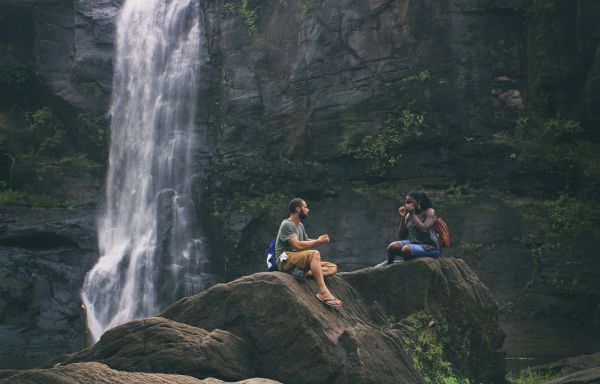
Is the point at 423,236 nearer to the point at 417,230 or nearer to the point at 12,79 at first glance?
the point at 417,230

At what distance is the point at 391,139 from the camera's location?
70.1 feet

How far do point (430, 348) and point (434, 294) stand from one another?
913 millimetres

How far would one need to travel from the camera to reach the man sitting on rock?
10.4 metres

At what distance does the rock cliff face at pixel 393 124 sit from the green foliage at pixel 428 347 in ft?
21.9

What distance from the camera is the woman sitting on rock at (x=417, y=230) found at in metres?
12.0

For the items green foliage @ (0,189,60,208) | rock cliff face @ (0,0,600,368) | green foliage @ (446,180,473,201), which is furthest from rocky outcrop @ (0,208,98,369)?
green foliage @ (446,180,473,201)

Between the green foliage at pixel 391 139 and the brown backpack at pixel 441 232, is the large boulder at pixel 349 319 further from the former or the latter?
the green foliage at pixel 391 139

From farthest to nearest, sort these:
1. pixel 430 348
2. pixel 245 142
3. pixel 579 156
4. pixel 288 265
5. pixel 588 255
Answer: pixel 245 142 < pixel 579 156 < pixel 588 255 < pixel 430 348 < pixel 288 265

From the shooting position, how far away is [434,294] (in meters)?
12.1

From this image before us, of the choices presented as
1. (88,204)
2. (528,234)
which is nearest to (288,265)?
(528,234)

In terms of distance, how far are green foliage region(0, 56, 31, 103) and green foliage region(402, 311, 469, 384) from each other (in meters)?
18.0

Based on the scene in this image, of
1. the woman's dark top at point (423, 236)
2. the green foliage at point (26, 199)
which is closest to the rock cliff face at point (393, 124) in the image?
the green foliage at point (26, 199)

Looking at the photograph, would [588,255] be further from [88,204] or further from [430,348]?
[88,204]

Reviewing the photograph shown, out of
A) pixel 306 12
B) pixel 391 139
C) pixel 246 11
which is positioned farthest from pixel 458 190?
pixel 246 11
